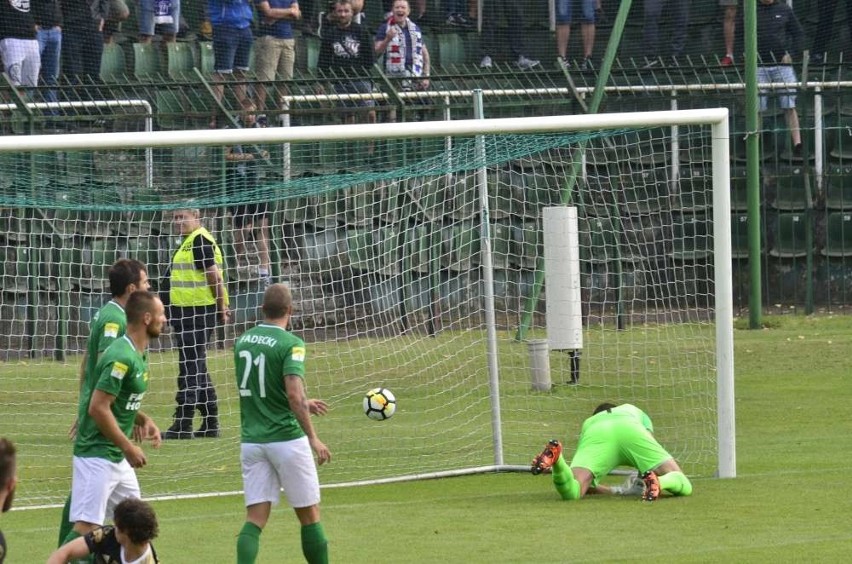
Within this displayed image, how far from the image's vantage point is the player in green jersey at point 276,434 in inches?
313

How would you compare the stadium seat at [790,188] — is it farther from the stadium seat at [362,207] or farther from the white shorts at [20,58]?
the white shorts at [20,58]

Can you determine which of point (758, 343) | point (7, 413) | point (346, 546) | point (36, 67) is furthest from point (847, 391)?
point (36, 67)

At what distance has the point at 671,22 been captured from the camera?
66.7 ft

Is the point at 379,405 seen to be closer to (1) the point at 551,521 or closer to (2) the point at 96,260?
(1) the point at 551,521

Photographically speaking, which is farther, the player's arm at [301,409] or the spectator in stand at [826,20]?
the spectator in stand at [826,20]

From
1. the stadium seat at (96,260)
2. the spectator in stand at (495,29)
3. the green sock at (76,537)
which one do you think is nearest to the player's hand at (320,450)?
the green sock at (76,537)

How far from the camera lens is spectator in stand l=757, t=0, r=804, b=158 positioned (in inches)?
741

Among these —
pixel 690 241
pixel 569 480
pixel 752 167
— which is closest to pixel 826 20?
pixel 752 167

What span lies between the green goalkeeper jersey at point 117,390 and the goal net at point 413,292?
112 inches

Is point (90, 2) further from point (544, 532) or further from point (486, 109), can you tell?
point (544, 532)

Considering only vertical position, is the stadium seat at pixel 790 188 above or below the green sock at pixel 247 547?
above

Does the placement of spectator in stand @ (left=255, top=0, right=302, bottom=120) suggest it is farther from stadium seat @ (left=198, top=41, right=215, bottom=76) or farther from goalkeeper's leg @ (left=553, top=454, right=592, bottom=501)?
goalkeeper's leg @ (left=553, top=454, right=592, bottom=501)

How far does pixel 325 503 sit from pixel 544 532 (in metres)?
1.92

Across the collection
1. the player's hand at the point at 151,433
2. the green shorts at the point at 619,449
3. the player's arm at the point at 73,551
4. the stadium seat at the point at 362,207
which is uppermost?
the stadium seat at the point at 362,207
